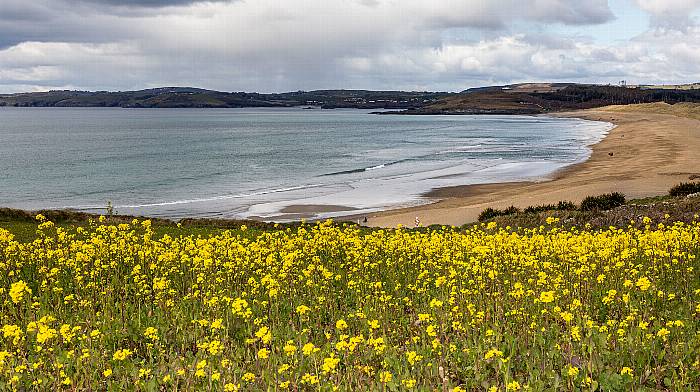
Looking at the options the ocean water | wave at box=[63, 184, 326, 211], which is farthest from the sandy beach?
wave at box=[63, 184, 326, 211]

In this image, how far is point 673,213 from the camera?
81.7 ft

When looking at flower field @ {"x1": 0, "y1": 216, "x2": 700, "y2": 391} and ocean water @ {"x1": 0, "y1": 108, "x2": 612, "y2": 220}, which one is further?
ocean water @ {"x1": 0, "y1": 108, "x2": 612, "y2": 220}

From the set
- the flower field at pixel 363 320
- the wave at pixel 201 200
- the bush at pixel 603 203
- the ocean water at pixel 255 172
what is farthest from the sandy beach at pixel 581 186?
the flower field at pixel 363 320

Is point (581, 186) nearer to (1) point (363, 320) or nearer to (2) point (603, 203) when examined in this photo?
(2) point (603, 203)

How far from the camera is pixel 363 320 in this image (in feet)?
29.5

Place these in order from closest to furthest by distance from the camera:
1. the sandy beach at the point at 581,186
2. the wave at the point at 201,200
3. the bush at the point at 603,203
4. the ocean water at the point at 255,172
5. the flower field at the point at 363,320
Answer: the flower field at the point at 363,320 < the bush at the point at 603,203 < the sandy beach at the point at 581,186 < the wave at the point at 201,200 < the ocean water at the point at 255,172

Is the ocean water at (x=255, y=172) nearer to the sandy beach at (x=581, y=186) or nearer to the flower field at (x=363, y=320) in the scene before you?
the sandy beach at (x=581, y=186)

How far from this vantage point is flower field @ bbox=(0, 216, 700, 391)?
6.92m

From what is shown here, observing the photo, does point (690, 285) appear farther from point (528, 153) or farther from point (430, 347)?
point (528, 153)

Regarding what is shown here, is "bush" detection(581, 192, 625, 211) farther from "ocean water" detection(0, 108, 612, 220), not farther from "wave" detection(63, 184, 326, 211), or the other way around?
"wave" detection(63, 184, 326, 211)

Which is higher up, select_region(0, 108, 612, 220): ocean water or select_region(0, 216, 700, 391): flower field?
select_region(0, 216, 700, 391): flower field

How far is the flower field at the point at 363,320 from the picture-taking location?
22.7ft

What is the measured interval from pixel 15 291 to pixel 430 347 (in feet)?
17.2

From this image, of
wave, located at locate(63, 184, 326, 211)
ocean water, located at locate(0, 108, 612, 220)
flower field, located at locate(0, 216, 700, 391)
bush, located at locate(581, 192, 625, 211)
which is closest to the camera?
flower field, located at locate(0, 216, 700, 391)
